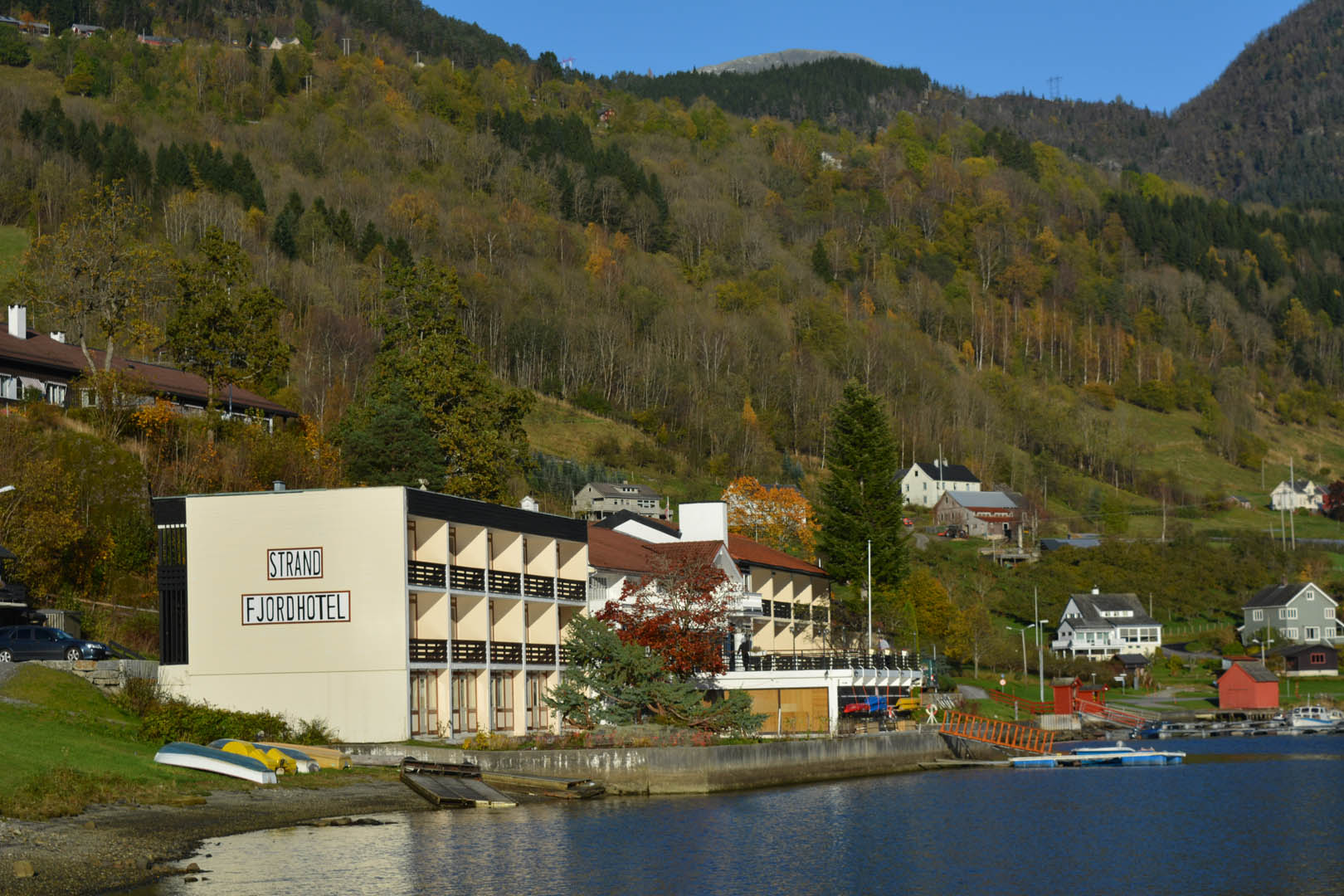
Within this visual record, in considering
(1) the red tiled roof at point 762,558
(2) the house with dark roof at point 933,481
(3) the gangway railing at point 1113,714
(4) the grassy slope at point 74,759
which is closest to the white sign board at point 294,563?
(4) the grassy slope at point 74,759

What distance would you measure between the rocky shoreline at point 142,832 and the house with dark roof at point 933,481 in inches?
5690

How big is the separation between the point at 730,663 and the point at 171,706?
92.4 feet

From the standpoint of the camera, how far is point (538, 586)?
64.9 m

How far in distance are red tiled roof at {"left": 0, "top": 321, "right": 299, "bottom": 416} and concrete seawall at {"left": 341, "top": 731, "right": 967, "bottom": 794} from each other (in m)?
42.6

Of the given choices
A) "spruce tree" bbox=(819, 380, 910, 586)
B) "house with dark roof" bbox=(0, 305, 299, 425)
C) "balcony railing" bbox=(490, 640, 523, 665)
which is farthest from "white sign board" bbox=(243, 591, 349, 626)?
"spruce tree" bbox=(819, 380, 910, 586)

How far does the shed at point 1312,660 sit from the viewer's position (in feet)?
433

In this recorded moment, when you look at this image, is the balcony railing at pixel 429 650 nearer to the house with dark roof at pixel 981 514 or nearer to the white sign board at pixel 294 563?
the white sign board at pixel 294 563

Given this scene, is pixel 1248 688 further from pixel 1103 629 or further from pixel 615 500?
pixel 615 500

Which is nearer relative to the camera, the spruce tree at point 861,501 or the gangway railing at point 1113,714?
the spruce tree at point 861,501

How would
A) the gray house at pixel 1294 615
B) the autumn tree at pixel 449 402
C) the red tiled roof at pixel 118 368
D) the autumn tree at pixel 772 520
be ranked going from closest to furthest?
1. the autumn tree at pixel 449 402
2. the red tiled roof at pixel 118 368
3. the autumn tree at pixel 772 520
4. the gray house at pixel 1294 615

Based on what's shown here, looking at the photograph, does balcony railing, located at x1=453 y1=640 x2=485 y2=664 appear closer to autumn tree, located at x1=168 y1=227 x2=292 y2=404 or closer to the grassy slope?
the grassy slope

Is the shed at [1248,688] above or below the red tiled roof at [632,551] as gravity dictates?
below

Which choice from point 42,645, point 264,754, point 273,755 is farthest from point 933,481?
point 264,754

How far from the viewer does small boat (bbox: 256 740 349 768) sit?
49062 mm
